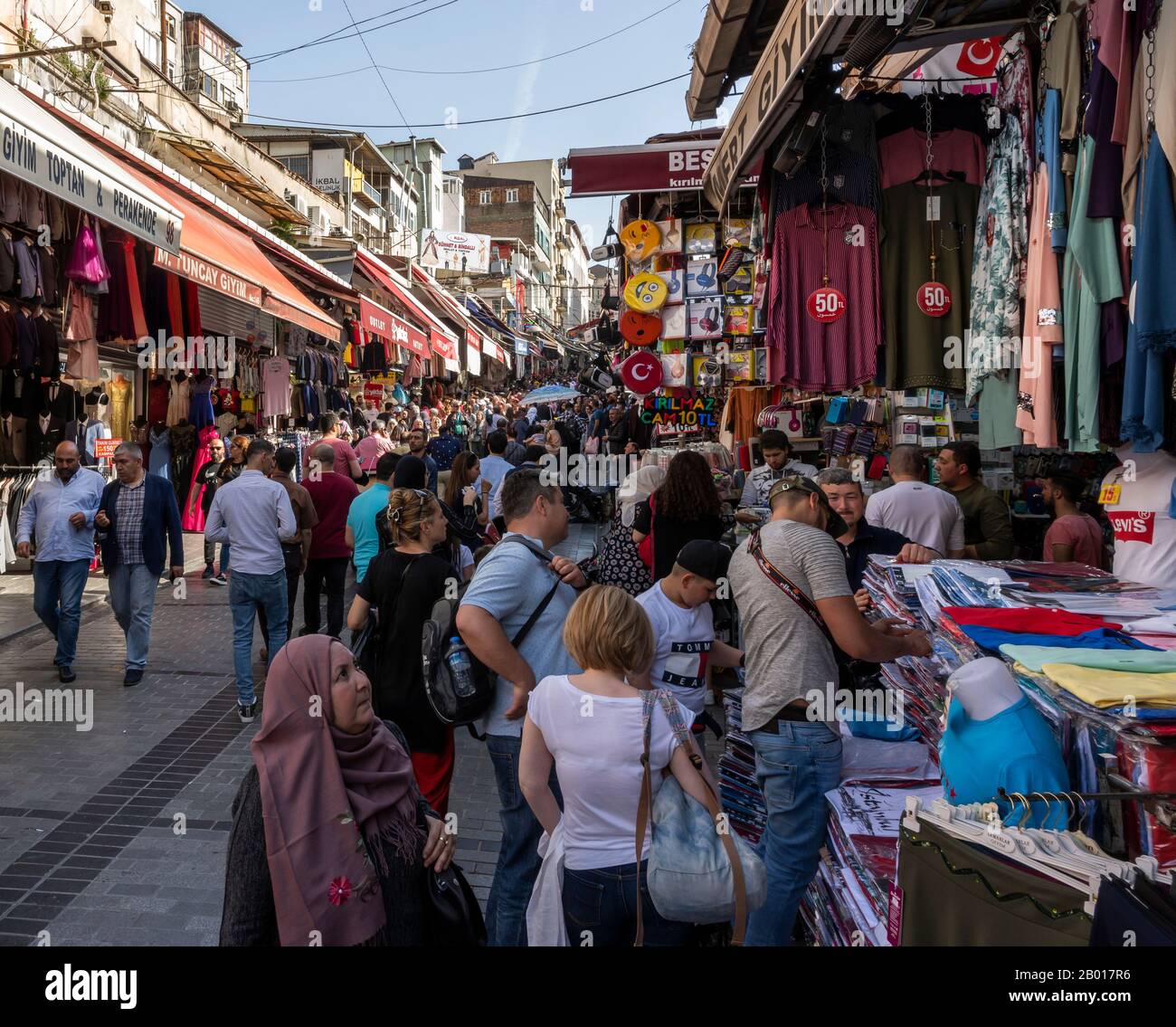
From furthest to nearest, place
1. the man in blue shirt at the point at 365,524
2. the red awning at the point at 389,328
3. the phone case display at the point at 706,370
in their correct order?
the red awning at the point at 389,328, the phone case display at the point at 706,370, the man in blue shirt at the point at 365,524

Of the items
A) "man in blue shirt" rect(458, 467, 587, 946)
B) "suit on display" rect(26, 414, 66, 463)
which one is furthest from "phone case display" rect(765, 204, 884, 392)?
"suit on display" rect(26, 414, 66, 463)

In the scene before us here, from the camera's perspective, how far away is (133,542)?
7.09 m

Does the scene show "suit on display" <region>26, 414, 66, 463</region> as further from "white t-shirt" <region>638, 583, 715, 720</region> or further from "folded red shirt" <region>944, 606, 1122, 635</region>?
"folded red shirt" <region>944, 606, 1122, 635</region>

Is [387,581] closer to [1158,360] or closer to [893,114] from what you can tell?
[1158,360]

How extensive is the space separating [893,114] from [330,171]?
30388 millimetres

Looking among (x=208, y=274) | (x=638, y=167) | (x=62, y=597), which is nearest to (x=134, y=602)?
(x=62, y=597)

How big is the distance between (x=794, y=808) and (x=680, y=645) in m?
0.89

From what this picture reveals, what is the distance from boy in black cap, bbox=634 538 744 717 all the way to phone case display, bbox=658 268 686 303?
248 inches

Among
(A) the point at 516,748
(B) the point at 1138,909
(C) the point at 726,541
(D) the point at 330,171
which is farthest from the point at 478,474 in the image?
(D) the point at 330,171

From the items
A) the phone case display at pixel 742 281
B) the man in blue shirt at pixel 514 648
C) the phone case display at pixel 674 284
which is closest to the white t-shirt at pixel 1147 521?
the man in blue shirt at pixel 514 648

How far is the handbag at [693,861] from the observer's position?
2.39 metres

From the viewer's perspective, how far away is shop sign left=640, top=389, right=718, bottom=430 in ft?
36.4

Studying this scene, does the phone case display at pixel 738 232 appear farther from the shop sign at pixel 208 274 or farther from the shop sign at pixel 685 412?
the shop sign at pixel 208 274

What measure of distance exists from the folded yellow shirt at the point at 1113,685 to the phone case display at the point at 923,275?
9.85 ft
